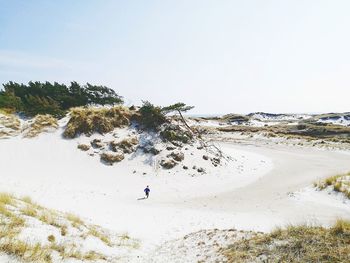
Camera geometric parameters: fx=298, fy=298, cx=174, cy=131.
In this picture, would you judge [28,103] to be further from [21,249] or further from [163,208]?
[21,249]

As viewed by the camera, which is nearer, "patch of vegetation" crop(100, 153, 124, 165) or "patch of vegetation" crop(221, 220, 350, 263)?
"patch of vegetation" crop(221, 220, 350, 263)

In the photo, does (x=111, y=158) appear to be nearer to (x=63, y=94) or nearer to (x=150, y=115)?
(x=150, y=115)

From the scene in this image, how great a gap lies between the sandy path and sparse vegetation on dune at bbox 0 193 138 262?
7.76 meters

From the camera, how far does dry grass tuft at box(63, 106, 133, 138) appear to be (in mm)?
30922

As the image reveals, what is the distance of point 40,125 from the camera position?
31.3m

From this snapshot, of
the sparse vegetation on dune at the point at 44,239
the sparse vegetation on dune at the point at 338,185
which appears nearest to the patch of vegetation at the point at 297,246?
the sparse vegetation on dune at the point at 44,239

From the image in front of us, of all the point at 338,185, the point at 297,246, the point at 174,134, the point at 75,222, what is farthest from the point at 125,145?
the point at 297,246

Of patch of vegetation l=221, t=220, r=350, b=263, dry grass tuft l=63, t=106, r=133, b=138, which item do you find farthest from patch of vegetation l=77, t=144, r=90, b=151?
patch of vegetation l=221, t=220, r=350, b=263

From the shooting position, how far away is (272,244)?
8.77 metres

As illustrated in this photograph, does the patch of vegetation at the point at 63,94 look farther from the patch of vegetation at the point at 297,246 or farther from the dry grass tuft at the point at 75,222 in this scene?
the patch of vegetation at the point at 297,246

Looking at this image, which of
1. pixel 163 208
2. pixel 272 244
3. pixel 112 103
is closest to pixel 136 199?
pixel 163 208

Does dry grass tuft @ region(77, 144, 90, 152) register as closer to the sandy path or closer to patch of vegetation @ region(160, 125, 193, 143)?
patch of vegetation @ region(160, 125, 193, 143)

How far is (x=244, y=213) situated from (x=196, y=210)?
2997mm

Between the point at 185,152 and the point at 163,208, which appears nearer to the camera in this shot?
the point at 163,208
